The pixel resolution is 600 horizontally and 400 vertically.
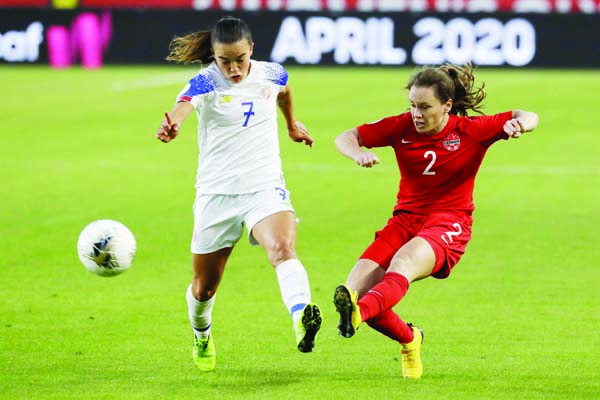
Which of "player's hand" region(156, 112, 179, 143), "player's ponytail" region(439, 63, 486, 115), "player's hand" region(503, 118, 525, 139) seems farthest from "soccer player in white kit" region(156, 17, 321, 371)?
→ "player's hand" region(503, 118, 525, 139)

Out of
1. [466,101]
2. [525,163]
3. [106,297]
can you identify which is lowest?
[525,163]

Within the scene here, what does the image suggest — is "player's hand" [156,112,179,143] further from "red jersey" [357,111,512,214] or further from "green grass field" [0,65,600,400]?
"green grass field" [0,65,600,400]

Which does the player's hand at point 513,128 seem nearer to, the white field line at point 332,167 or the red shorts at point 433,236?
the red shorts at point 433,236

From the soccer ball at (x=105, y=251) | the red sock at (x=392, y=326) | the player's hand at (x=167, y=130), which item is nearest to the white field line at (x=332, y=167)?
the soccer ball at (x=105, y=251)

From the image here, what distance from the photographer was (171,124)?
698 centimetres

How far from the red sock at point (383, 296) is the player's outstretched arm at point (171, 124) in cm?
141

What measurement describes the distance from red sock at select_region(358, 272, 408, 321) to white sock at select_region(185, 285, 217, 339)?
49.1 inches

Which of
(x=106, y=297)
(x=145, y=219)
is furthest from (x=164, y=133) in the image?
(x=145, y=219)

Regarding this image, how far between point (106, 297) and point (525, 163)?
972 centimetres

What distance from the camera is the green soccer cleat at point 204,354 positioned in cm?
773

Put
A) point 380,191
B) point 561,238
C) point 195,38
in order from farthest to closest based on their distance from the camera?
1. point 380,191
2. point 561,238
3. point 195,38

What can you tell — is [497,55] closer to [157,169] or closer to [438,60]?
[438,60]

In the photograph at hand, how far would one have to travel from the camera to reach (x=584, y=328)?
29.1 feet

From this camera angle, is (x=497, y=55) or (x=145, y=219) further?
(x=497, y=55)
